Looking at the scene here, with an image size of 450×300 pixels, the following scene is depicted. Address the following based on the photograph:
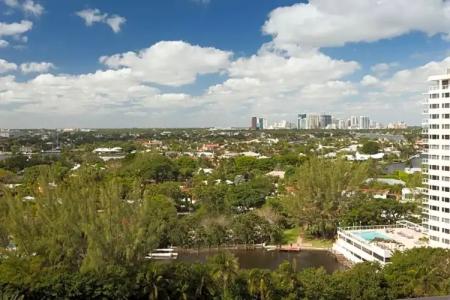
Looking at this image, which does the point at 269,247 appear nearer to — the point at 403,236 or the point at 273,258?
the point at 273,258

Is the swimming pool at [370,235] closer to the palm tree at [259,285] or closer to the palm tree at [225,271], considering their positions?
the palm tree at [259,285]

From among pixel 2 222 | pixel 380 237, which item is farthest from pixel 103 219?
pixel 380 237

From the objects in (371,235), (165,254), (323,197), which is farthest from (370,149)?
(165,254)

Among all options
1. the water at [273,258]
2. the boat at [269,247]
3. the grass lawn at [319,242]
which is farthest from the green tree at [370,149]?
the water at [273,258]

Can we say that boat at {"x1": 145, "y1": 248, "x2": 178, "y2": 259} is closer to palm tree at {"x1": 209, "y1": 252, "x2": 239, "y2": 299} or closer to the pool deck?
the pool deck

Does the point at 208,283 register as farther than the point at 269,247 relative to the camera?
No

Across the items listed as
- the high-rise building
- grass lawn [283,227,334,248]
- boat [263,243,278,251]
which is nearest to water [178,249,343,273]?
boat [263,243,278,251]
